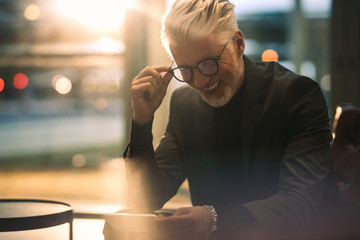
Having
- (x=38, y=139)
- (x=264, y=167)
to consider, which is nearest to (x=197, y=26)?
(x=264, y=167)

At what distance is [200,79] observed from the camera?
5.12 ft

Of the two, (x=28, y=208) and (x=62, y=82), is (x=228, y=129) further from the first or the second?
(x=62, y=82)

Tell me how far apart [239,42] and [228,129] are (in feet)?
1.09

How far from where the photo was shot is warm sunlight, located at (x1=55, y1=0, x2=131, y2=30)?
3749mm

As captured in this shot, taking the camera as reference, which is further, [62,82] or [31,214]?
[62,82]

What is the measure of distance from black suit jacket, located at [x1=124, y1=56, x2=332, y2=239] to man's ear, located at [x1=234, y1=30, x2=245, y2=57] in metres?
0.06

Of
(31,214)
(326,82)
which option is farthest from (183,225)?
(326,82)

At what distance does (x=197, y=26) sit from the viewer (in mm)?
Answer: 1524

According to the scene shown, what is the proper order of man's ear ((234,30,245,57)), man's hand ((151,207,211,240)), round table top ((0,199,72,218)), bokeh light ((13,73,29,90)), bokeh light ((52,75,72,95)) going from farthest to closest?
bokeh light ((13,73,29,90)) → bokeh light ((52,75,72,95)) → round table top ((0,199,72,218)) → man's ear ((234,30,245,57)) → man's hand ((151,207,211,240))

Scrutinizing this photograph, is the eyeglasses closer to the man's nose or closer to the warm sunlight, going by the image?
the man's nose

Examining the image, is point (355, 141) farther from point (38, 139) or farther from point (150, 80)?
point (38, 139)

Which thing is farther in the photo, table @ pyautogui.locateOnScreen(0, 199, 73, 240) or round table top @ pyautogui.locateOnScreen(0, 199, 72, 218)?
round table top @ pyautogui.locateOnScreen(0, 199, 72, 218)

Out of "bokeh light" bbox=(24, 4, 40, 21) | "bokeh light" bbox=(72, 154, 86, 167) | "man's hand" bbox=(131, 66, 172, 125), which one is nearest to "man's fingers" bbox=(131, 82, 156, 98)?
"man's hand" bbox=(131, 66, 172, 125)

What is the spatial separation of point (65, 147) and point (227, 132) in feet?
23.0
